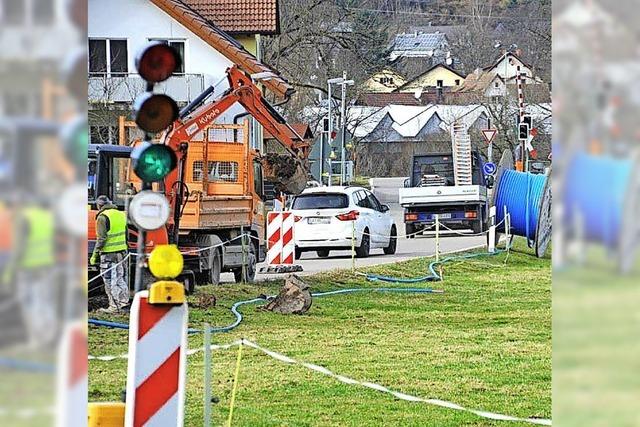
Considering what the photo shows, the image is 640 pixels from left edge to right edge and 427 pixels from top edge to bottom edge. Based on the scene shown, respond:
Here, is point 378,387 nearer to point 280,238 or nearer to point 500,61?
point 280,238

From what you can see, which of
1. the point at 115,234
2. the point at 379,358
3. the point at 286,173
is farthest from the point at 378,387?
the point at 286,173

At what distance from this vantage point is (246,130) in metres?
21.8

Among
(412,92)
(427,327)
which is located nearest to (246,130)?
(427,327)

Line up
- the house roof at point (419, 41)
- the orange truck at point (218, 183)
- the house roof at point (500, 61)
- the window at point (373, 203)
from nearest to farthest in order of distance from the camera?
the orange truck at point (218, 183) → the window at point (373, 203) → the house roof at point (500, 61) → the house roof at point (419, 41)

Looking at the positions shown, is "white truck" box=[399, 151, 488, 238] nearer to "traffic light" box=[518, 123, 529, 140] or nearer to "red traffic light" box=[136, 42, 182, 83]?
"traffic light" box=[518, 123, 529, 140]

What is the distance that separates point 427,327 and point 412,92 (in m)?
88.6

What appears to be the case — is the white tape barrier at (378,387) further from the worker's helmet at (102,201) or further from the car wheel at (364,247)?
the car wheel at (364,247)

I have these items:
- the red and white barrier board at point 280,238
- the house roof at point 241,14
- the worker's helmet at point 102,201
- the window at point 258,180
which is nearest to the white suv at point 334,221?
the window at point 258,180

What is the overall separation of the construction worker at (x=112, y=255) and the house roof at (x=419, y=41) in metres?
53.8

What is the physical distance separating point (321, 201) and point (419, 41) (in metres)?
58.4
